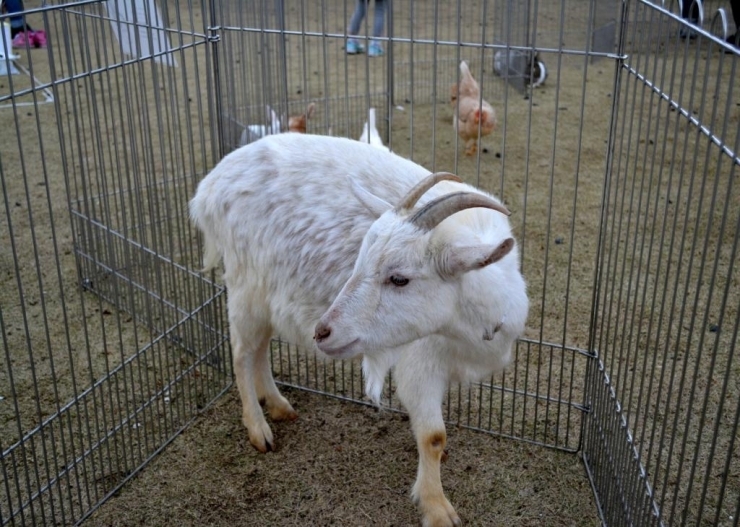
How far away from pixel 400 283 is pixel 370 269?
0.11m

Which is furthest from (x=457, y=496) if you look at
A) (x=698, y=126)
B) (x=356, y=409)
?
(x=698, y=126)

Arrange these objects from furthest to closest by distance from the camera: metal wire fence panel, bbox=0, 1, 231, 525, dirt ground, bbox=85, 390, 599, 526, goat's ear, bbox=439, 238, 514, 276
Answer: dirt ground, bbox=85, 390, 599, 526 < metal wire fence panel, bbox=0, 1, 231, 525 < goat's ear, bbox=439, 238, 514, 276

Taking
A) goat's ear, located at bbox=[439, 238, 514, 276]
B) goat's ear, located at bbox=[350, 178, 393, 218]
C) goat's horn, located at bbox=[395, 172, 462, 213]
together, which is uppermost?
goat's horn, located at bbox=[395, 172, 462, 213]

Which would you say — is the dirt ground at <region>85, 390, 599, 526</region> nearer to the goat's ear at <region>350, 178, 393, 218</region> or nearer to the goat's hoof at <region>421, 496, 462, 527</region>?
the goat's hoof at <region>421, 496, 462, 527</region>

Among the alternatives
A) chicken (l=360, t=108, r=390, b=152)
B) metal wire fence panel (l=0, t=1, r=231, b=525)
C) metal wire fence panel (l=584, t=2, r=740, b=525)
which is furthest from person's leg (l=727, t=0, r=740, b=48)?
metal wire fence panel (l=0, t=1, r=231, b=525)

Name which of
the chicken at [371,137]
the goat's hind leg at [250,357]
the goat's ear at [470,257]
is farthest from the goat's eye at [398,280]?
the goat's hind leg at [250,357]

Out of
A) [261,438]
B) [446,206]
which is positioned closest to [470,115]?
[261,438]

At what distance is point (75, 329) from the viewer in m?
4.26

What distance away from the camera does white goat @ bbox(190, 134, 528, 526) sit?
2.40 meters

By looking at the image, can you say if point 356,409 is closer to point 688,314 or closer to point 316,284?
point 316,284

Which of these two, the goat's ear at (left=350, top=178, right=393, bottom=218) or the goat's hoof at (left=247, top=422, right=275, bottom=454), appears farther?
the goat's hoof at (left=247, top=422, right=275, bottom=454)

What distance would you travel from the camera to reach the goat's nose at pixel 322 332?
7.72ft

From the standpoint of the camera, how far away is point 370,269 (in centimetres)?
241

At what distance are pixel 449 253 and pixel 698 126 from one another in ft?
2.66
